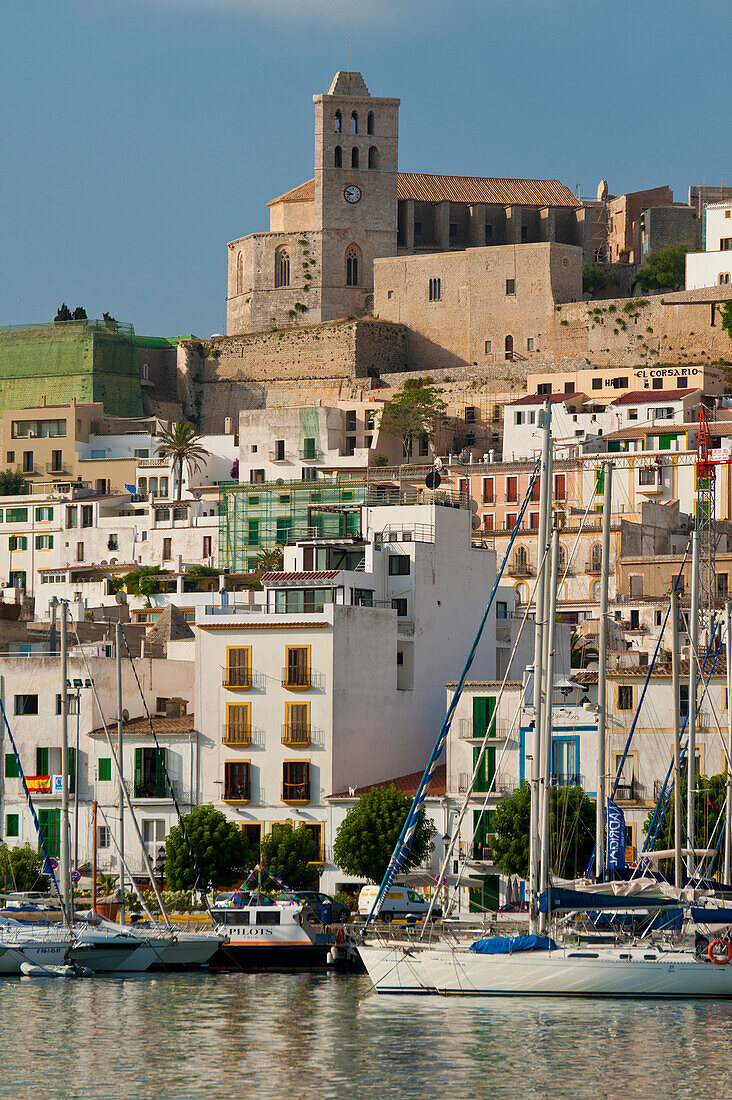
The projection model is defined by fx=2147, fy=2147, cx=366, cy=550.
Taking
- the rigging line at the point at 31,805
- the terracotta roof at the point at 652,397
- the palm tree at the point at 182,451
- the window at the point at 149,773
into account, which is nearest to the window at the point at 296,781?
the window at the point at 149,773

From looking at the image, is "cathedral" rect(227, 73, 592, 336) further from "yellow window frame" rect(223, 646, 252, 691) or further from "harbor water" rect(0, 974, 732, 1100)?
"harbor water" rect(0, 974, 732, 1100)

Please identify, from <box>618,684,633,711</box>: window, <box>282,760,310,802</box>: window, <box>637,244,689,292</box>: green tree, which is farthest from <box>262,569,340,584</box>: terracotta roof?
<box>637,244,689,292</box>: green tree

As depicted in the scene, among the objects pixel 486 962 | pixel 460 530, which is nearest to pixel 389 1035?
pixel 486 962

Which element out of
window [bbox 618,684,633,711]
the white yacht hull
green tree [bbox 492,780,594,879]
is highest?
window [bbox 618,684,633,711]

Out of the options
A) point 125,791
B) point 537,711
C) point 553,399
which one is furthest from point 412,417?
point 537,711

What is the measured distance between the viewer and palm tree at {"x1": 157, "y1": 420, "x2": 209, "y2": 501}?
363 feet

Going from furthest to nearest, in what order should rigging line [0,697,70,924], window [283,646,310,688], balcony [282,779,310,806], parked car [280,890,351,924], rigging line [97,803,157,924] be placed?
window [283,646,310,688] → balcony [282,779,310,806] → rigging line [0,697,70,924] → parked car [280,890,351,924] → rigging line [97,803,157,924]

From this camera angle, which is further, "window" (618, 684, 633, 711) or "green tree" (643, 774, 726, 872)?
"window" (618, 684, 633, 711)

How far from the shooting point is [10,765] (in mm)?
60344

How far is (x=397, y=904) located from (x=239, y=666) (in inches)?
403

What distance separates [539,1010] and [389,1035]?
12.6ft

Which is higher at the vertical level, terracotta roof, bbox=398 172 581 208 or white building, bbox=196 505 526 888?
terracotta roof, bbox=398 172 581 208

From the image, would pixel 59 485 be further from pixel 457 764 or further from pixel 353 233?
pixel 457 764

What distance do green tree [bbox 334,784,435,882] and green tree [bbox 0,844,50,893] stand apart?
7.79m
